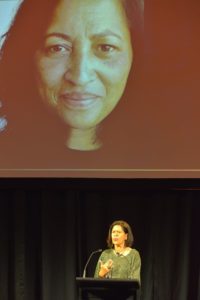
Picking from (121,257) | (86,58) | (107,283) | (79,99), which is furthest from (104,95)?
(107,283)

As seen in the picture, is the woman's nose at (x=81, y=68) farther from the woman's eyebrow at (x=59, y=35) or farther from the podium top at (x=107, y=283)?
the podium top at (x=107, y=283)

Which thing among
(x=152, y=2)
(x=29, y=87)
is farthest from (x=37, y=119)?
(x=152, y=2)

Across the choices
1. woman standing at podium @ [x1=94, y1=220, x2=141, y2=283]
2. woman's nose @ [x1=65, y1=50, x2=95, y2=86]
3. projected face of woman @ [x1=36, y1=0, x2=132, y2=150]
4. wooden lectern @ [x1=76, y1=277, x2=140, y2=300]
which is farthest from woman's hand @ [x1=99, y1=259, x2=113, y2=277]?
woman's nose @ [x1=65, y1=50, x2=95, y2=86]

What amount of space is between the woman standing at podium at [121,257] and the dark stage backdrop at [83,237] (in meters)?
0.76

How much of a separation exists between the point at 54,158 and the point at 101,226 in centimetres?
99

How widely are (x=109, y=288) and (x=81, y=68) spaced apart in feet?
6.04

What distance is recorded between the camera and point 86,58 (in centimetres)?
420

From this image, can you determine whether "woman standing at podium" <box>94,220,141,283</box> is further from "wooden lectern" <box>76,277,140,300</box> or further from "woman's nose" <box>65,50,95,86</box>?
"woman's nose" <box>65,50,95,86</box>

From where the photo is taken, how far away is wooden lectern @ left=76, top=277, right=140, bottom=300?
2.97 meters

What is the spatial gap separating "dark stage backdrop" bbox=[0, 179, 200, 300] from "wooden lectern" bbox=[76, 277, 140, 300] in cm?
178

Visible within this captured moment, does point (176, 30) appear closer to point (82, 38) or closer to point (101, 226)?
point (82, 38)

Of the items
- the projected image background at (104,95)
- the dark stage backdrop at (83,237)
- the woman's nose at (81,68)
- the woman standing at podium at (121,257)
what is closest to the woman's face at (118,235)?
the woman standing at podium at (121,257)

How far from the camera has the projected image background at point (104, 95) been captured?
421 centimetres

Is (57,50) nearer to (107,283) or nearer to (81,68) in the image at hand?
(81,68)
